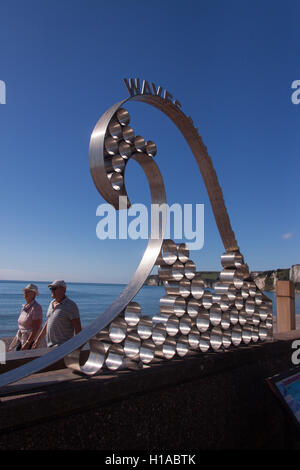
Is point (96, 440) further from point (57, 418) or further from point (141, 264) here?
point (141, 264)

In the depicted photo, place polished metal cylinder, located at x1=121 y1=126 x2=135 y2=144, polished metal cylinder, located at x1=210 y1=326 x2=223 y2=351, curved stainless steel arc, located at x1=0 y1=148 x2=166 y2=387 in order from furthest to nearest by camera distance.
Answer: polished metal cylinder, located at x1=210 y1=326 x2=223 y2=351, polished metal cylinder, located at x1=121 y1=126 x2=135 y2=144, curved stainless steel arc, located at x1=0 y1=148 x2=166 y2=387

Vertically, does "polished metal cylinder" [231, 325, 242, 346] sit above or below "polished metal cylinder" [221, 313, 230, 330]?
below

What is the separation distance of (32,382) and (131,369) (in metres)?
0.82

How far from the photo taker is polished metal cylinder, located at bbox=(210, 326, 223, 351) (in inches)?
165

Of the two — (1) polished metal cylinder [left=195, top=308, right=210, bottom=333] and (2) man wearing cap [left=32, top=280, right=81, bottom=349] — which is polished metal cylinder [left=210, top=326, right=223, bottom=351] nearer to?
(1) polished metal cylinder [left=195, top=308, right=210, bottom=333]

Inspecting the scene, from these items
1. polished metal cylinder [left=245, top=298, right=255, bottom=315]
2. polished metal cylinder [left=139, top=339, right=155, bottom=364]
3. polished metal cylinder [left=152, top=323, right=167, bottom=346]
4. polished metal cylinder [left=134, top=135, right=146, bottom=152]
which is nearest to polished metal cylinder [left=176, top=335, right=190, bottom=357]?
polished metal cylinder [left=152, top=323, right=167, bottom=346]

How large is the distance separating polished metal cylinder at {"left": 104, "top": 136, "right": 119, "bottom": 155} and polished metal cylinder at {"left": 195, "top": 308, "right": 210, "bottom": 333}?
1.90 m

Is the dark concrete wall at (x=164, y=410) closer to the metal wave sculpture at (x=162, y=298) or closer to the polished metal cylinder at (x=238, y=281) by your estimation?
the metal wave sculpture at (x=162, y=298)

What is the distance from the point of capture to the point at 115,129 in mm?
3326

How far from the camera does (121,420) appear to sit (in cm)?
305

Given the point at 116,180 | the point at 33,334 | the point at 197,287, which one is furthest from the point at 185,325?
the point at 33,334

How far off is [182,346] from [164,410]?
0.64 m

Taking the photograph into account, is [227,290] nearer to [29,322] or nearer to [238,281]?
[238,281]
